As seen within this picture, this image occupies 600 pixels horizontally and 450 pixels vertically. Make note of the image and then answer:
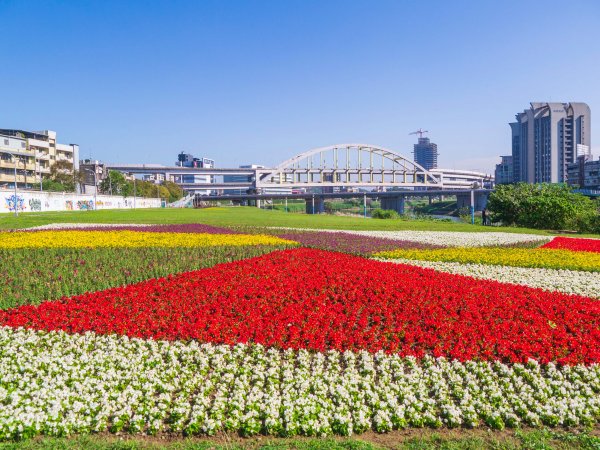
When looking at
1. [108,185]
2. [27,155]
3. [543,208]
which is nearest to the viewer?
[543,208]

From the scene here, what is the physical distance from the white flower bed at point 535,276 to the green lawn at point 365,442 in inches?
309

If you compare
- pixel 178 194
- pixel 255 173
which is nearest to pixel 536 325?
pixel 178 194

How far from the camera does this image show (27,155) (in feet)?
323

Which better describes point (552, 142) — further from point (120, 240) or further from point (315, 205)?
point (120, 240)

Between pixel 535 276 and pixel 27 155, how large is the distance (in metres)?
105

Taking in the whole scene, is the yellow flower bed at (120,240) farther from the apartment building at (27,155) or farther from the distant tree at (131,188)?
the distant tree at (131,188)

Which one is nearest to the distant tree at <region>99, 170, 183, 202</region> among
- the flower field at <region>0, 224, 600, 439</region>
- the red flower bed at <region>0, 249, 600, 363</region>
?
the flower field at <region>0, 224, 600, 439</region>

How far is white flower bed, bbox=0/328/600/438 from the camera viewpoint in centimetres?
590

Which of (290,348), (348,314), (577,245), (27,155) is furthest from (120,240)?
(27,155)

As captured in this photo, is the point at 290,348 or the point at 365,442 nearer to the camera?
the point at 365,442

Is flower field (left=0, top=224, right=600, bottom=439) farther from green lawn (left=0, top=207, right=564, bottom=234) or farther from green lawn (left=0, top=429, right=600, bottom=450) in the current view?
green lawn (left=0, top=207, right=564, bottom=234)

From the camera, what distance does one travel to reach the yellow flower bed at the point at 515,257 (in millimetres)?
16344

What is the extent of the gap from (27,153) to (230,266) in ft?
326

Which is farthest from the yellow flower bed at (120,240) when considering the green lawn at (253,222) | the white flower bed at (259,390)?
the white flower bed at (259,390)
